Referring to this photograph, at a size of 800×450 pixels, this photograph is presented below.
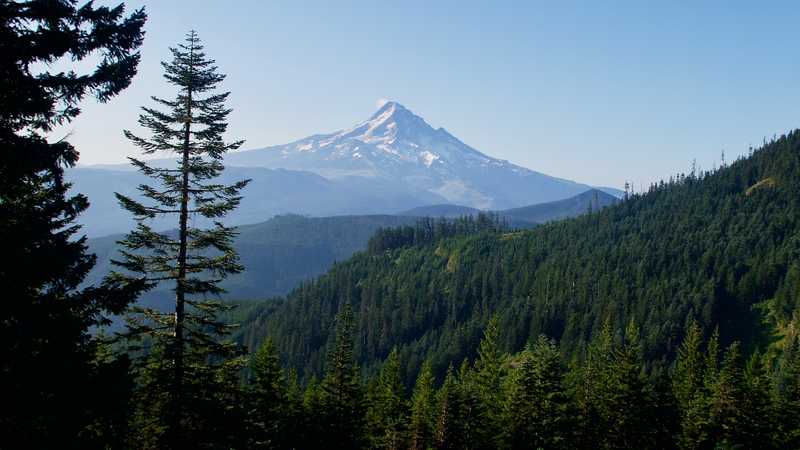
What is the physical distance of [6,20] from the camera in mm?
11750

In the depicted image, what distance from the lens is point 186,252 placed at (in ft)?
66.3

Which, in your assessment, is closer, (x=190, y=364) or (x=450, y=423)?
(x=190, y=364)

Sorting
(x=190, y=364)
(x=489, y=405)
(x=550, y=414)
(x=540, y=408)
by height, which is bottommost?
(x=489, y=405)

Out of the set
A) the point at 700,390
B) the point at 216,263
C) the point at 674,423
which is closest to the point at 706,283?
the point at 700,390

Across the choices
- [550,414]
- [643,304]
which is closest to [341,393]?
[550,414]

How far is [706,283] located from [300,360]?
405 ft

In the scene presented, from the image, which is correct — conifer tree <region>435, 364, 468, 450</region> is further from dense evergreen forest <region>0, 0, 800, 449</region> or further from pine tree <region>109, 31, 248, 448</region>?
pine tree <region>109, 31, 248, 448</region>

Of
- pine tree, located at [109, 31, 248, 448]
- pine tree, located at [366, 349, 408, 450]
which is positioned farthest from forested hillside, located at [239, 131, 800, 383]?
pine tree, located at [109, 31, 248, 448]

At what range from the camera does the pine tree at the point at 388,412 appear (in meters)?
41.4

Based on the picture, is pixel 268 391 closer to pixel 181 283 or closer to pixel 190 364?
pixel 190 364

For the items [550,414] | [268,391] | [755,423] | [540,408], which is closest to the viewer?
[268,391]

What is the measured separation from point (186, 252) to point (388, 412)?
33694 millimetres

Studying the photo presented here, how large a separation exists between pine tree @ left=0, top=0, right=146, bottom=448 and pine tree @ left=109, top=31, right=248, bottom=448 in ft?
19.8

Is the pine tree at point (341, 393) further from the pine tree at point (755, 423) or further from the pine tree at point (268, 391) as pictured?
the pine tree at point (755, 423)
